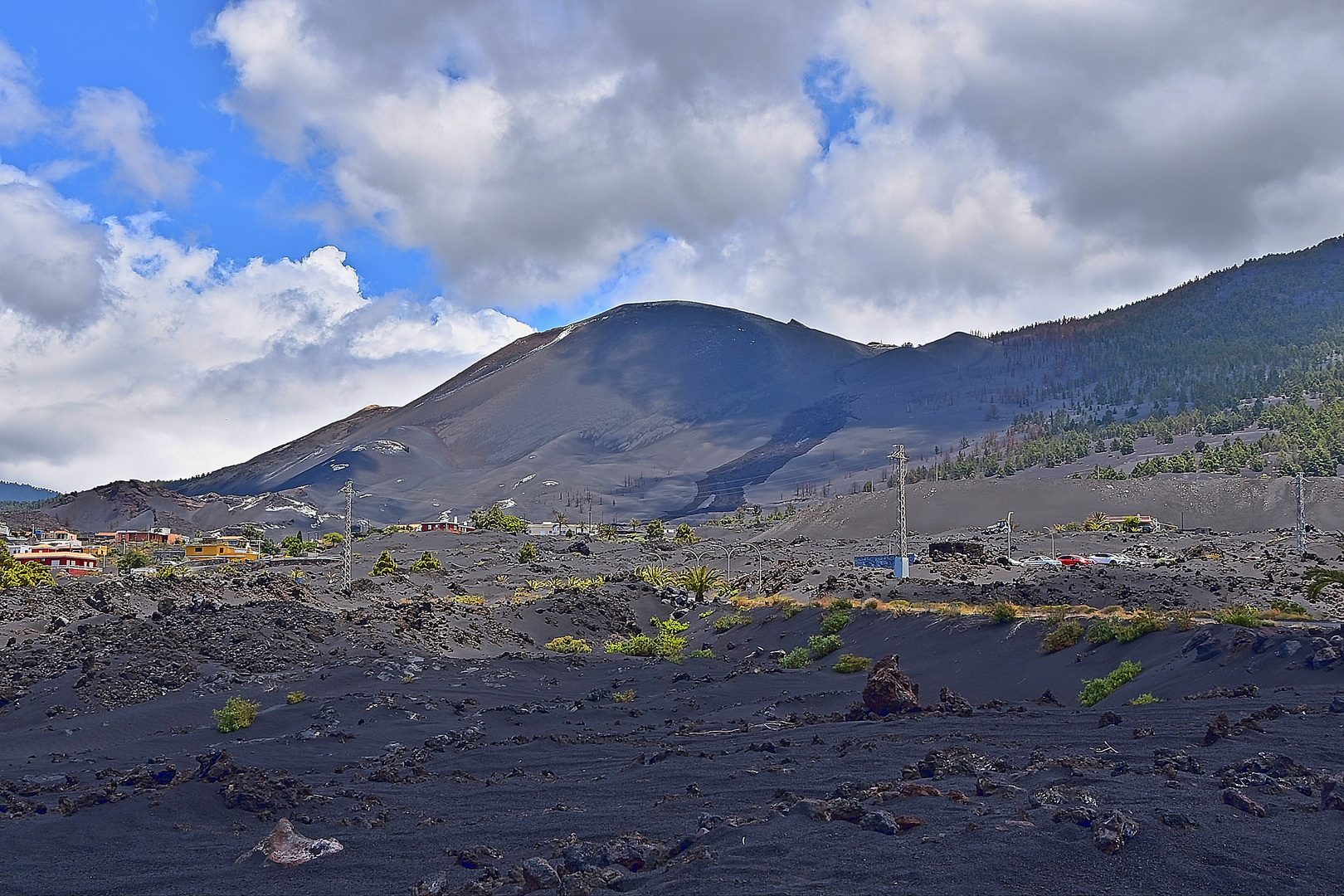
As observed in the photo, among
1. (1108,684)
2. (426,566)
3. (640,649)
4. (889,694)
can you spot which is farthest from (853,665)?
(426,566)

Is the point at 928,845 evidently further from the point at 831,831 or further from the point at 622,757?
the point at 622,757

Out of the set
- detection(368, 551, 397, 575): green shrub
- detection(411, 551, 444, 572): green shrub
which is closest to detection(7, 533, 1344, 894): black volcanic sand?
detection(368, 551, 397, 575): green shrub

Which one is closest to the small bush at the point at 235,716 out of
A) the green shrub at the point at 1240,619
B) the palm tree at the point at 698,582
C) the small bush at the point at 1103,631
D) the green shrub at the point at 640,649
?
the green shrub at the point at 640,649

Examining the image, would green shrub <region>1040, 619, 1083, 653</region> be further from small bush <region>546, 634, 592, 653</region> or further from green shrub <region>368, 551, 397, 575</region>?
green shrub <region>368, 551, 397, 575</region>

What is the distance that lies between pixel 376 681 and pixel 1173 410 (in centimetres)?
18636

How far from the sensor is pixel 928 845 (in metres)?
8.24

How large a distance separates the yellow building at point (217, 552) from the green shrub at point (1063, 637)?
63.1 m

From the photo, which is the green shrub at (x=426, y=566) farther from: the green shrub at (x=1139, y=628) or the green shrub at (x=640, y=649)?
the green shrub at (x=1139, y=628)

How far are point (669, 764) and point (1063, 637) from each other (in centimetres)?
1173

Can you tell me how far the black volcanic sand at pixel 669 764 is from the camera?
8148 millimetres

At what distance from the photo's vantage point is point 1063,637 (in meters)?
22.0

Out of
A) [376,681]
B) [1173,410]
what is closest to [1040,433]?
[1173,410]

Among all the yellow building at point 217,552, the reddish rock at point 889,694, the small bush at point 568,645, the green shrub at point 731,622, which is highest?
the yellow building at point 217,552

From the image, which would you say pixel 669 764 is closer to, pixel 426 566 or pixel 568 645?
pixel 568 645
